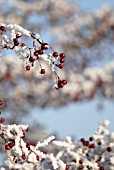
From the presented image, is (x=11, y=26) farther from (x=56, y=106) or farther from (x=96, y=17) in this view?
(x=96, y=17)

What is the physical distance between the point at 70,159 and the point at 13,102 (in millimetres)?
11798

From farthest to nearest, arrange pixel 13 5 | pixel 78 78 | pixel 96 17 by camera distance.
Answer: pixel 96 17
pixel 13 5
pixel 78 78

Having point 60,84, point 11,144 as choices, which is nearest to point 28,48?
point 60,84

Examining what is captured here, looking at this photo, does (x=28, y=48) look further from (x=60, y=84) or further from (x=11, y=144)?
(x=11, y=144)

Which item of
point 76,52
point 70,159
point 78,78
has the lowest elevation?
point 70,159

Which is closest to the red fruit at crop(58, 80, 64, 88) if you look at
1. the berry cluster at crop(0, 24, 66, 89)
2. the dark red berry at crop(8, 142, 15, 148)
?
the berry cluster at crop(0, 24, 66, 89)

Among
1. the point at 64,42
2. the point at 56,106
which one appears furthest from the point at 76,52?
the point at 56,106

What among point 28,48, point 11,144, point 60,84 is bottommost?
point 11,144

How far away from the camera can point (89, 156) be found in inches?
175

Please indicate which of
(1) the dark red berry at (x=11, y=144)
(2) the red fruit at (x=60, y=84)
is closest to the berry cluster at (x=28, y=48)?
(2) the red fruit at (x=60, y=84)

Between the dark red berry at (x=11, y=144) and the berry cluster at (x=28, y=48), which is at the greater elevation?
the berry cluster at (x=28, y=48)

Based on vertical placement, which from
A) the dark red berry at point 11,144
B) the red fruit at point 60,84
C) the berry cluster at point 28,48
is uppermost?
the berry cluster at point 28,48

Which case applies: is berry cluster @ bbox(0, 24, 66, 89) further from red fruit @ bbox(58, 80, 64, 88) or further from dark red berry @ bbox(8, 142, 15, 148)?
dark red berry @ bbox(8, 142, 15, 148)

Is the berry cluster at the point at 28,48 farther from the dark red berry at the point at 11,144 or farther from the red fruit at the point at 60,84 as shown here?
the dark red berry at the point at 11,144
